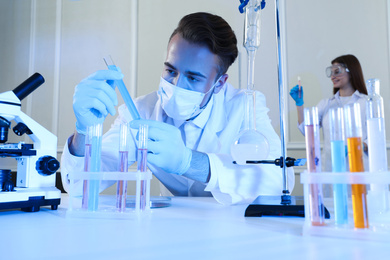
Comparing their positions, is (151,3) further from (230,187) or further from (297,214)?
(297,214)

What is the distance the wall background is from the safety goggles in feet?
0.34

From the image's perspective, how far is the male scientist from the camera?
1141 mm

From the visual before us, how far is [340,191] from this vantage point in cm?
59

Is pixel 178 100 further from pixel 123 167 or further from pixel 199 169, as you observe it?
pixel 123 167

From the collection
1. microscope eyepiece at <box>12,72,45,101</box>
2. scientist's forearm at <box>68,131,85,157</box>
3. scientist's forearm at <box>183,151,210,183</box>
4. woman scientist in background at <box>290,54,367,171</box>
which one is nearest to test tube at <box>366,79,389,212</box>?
scientist's forearm at <box>183,151,210,183</box>

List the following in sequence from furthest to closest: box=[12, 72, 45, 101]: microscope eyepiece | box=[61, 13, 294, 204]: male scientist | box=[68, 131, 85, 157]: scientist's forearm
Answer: box=[68, 131, 85, 157]: scientist's forearm < box=[61, 13, 294, 204]: male scientist < box=[12, 72, 45, 101]: microscope eyepiece

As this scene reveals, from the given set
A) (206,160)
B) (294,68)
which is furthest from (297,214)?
(294,68)

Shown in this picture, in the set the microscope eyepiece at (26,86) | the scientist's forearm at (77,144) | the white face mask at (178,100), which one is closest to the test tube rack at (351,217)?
the microscope eyepiece at (26,86)

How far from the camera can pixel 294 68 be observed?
10.2 feet

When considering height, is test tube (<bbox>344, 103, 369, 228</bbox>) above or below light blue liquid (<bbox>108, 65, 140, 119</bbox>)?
below

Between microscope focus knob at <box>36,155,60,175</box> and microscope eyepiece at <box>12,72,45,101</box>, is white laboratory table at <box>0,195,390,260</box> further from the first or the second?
microscope eyepiece at <box>12,72,45,101</box>

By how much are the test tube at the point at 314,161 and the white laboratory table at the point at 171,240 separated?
0.05m

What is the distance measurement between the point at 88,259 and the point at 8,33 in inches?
169

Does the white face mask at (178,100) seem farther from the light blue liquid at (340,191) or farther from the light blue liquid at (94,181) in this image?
the light blue liquid at (340,191)
